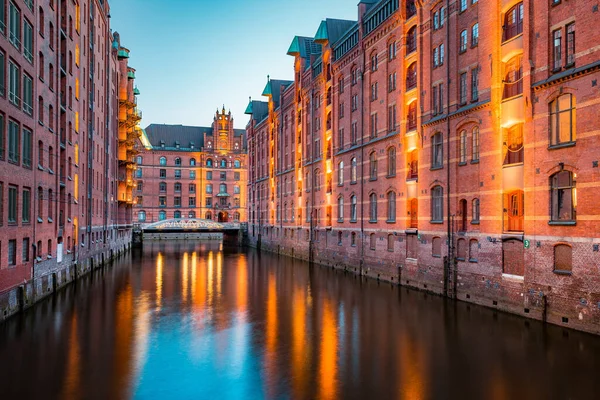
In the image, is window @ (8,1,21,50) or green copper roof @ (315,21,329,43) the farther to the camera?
green copper roof @ (315,21,329,43)

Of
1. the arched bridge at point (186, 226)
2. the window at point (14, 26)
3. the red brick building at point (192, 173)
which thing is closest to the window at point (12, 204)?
the window at point (14, 26)

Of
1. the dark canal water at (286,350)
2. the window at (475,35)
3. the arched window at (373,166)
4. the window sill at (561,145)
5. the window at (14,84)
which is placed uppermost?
the window at (475,35)

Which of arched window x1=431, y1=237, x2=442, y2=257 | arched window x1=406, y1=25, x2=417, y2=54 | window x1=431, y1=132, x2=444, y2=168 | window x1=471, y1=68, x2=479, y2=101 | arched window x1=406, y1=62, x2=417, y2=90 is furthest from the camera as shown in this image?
arched window x1=406, y1=62, x2=417, y2=90

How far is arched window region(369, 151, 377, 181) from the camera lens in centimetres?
3750

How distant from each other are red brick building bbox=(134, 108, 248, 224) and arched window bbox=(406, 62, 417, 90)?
2770 inches

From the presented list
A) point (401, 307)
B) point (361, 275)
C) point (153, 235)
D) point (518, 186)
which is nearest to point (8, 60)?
point (401, 307)

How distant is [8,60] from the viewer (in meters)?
20.9

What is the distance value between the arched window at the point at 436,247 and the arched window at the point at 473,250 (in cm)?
271

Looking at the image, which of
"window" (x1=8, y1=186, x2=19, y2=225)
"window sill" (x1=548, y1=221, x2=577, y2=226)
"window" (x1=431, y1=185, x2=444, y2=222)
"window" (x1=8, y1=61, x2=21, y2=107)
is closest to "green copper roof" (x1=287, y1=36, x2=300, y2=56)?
"window" (x1=431, y1=185, x2=444, y2=222)

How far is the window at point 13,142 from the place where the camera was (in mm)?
21391

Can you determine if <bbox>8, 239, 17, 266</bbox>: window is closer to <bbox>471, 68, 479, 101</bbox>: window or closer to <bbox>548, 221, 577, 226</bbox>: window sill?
<bbox>548, 221, 577, 226</bbox>: window sill

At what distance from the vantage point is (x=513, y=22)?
23469 millimetres

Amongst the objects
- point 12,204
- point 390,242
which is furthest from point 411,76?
point 12,204

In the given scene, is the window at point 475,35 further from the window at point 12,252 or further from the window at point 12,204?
the window at point 12,252
